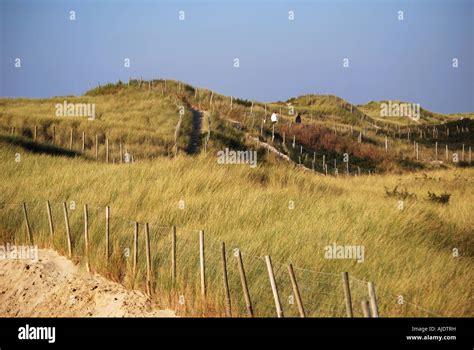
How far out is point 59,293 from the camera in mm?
13484

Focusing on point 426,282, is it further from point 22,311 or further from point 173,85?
point 173,85

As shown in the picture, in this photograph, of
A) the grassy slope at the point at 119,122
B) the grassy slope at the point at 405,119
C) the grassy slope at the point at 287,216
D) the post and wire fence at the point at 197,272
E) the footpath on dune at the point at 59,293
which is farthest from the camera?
the grassy slope at the point at 405,119

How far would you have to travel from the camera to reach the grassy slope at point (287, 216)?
1101cm

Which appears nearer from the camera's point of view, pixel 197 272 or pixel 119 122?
pixel 197 272

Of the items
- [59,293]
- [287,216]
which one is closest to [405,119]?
[287,216]

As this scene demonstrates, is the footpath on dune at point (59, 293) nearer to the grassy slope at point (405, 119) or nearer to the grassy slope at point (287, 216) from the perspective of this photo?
the grassy slope at point (287, 216)

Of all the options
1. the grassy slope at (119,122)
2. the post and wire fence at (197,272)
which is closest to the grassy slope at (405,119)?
the grassy slope at (119,122)

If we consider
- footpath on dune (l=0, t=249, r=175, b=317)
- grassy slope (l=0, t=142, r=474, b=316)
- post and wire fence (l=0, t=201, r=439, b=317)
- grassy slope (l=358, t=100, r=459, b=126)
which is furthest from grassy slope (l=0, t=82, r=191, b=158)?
grassy slope (l=358, t=100, r=459, b=126)

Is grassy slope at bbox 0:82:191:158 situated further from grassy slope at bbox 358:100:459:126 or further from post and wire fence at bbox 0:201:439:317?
grassy slope at bbox 358:100:459:126

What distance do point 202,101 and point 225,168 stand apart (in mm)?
36977

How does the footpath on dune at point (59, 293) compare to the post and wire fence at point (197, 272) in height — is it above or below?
below

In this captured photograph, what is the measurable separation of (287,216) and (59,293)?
209 inches

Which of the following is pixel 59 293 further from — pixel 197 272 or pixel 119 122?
pixel 119 122

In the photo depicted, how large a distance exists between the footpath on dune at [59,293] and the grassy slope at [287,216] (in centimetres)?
108
